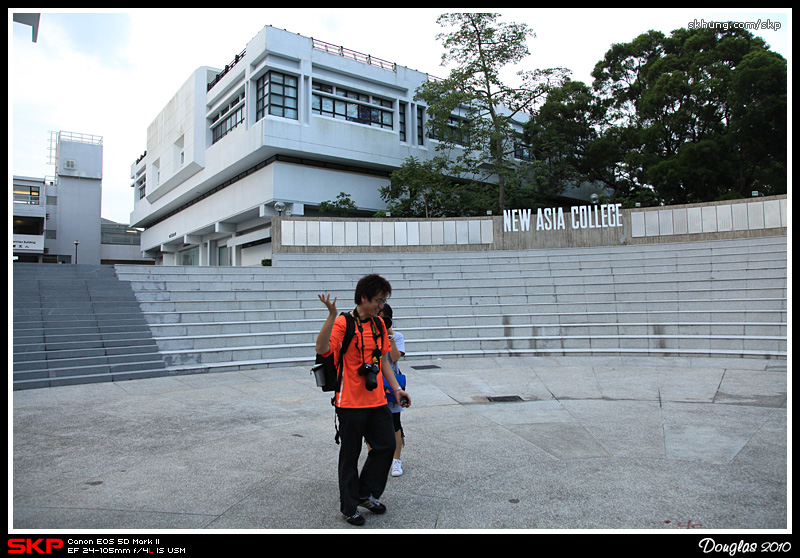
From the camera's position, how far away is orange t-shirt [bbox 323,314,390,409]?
11.6 feet

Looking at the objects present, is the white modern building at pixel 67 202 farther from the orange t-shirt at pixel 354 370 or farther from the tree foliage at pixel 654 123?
the orange t-shirt at pixel 354 370

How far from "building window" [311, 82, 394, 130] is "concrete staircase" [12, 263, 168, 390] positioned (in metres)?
18.9

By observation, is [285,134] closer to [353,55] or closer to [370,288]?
[353,55]

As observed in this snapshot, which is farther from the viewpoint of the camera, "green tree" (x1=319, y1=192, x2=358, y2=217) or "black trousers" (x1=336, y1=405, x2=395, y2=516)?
"green tree" (x1=319, y1=192, x2=358, y2=217)

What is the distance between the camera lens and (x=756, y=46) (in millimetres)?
27547

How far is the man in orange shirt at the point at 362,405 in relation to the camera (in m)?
3.50

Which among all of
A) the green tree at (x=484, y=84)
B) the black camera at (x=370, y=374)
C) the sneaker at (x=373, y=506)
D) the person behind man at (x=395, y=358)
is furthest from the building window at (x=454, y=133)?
the sneaker at (x=373, y=506)

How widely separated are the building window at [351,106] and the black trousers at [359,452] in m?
28.2

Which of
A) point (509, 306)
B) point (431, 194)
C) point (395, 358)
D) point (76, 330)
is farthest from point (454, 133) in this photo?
point (395, 358)

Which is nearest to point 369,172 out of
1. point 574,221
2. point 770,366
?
point 574,221
